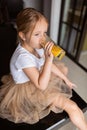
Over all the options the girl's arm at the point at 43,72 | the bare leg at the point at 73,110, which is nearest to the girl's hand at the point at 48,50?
the girl's arm at the point at 43,72

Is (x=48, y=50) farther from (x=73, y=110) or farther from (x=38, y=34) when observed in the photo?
(x=73, y=110)

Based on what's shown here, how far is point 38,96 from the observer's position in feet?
2.81

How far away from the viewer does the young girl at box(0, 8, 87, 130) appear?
2.57 feet

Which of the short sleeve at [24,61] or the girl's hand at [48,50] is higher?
the girl's hand at [48,50]

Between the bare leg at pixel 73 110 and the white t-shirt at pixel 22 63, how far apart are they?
0.65 ft

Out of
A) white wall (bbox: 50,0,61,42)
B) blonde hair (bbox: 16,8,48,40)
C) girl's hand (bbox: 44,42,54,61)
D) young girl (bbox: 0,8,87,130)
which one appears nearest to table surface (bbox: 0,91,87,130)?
young girl (bbox: 0,8,87,130)

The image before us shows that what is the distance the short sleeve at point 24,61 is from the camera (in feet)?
2.55

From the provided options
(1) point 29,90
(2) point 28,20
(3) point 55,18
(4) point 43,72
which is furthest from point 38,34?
(3) point 55,18

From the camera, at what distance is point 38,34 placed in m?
0.79

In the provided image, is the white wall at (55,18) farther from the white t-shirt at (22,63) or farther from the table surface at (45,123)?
the table surface at (45,123)

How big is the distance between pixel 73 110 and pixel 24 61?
0.34m

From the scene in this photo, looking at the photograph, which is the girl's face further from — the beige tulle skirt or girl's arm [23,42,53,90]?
the beige tulle skirt

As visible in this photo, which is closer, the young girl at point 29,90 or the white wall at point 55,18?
the young girl at point 29,90

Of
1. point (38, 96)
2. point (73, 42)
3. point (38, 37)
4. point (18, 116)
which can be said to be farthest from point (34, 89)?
point (73, 42)
